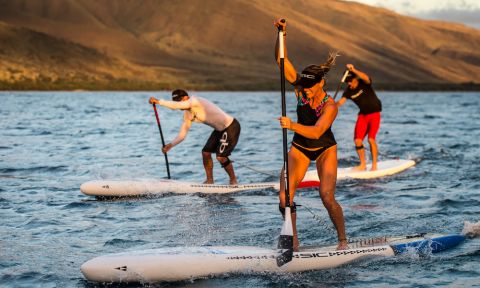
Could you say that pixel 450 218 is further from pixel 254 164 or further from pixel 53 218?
pixel 254 164

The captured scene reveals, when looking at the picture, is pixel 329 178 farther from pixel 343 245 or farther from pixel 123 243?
pixel 123 243

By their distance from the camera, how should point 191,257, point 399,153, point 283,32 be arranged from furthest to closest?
point 399,153
point 283,32
point 191,257

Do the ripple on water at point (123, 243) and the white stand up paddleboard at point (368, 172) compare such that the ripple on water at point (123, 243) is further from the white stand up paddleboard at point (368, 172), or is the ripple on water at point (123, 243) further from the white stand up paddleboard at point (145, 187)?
the white stand up paddleboard at point (368, 172)

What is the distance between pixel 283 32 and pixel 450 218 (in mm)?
5283

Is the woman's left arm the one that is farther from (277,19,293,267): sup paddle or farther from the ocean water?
the ocean water

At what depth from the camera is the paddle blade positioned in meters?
9.66

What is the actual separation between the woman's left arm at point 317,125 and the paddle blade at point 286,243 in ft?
3.82

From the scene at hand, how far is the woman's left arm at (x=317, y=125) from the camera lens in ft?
29.9

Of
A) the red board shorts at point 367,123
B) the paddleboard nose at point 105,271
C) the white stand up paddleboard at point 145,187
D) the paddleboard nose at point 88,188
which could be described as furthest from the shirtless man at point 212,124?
the paddleboard nose at point 105,271

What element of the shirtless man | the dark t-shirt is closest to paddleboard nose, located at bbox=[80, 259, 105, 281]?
the shirtless man

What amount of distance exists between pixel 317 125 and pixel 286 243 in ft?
4.99

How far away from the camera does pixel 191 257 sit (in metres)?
9.41

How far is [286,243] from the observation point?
9.83m

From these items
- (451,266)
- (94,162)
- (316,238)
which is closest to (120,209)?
(316,238)
